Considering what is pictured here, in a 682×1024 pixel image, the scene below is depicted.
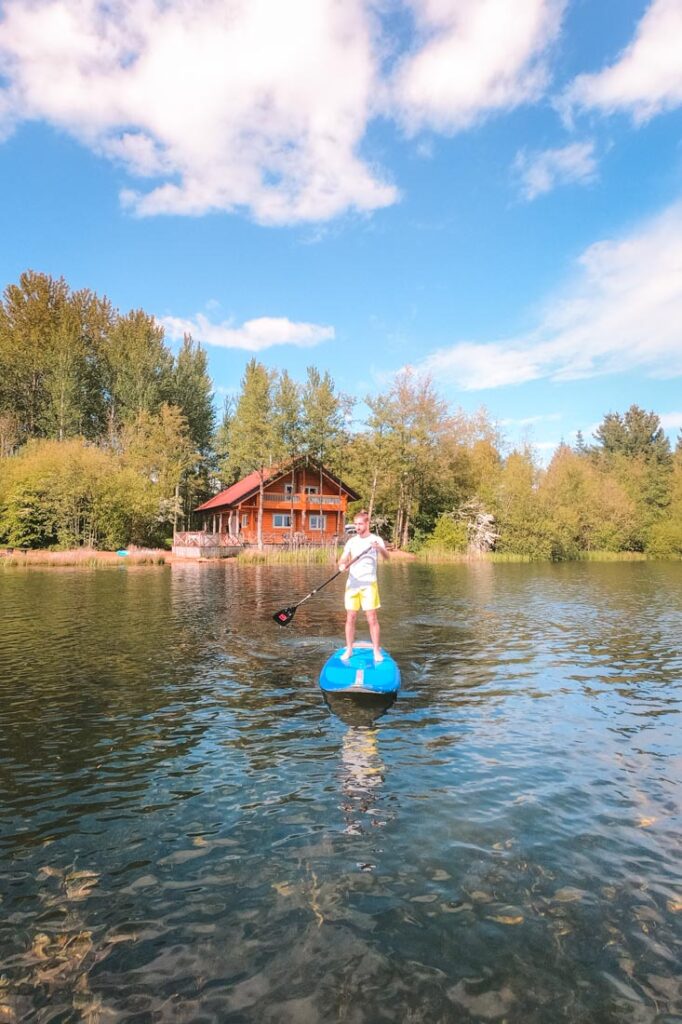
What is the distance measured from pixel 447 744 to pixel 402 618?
1134 cm

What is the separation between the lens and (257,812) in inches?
247

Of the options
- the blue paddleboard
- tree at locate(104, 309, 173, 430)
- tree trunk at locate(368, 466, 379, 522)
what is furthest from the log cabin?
the blue paddleboard

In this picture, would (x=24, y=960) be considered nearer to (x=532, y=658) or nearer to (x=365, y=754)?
(x=365, y=754)

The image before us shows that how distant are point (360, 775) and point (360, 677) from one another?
2308 mm

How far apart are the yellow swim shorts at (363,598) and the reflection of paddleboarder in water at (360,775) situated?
2.25m

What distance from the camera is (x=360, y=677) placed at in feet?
31.1

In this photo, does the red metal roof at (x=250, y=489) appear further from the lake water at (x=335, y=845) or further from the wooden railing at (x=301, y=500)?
the lake water at (x=335, y=845)

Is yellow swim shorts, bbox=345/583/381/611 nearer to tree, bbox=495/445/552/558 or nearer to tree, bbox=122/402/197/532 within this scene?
tree, bbox=122/402/197/532

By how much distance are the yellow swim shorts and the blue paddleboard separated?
3.19 ft

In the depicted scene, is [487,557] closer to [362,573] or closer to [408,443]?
[408,443]

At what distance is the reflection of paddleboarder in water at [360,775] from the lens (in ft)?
20.7

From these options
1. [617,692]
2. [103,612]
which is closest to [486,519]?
[103,612]

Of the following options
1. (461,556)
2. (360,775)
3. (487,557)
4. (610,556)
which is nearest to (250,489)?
(461,556)

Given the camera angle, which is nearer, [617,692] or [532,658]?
[617,692]
